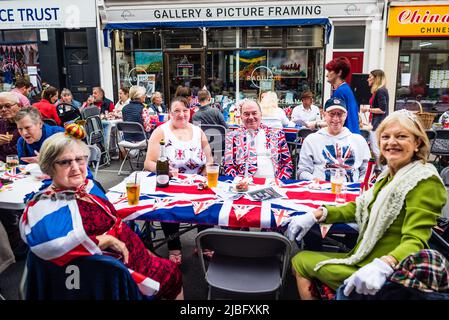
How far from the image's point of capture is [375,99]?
6062 millimetres

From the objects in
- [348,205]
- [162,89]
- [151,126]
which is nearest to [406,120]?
[348,205]

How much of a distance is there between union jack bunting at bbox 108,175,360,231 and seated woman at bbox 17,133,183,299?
32cm

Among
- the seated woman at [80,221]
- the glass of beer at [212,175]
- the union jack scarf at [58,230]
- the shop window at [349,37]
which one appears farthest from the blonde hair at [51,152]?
the shop window at [349,37]

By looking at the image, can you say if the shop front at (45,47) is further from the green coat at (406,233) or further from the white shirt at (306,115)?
the green coat at (406,233)

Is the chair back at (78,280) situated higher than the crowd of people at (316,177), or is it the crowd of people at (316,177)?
the crowd of people at (316,177)

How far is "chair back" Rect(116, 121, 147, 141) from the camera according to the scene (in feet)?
21.0

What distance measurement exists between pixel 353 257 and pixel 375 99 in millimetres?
4639

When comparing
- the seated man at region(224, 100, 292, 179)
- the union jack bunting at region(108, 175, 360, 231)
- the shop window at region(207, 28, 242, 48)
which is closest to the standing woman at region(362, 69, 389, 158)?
the seated man at region(224, 100, 292, 179)

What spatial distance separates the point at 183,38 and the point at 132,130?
5037 mm

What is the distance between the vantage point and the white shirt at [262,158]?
352 cm

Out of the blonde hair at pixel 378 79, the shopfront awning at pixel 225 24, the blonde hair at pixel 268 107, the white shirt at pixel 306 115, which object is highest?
the shopfront awning at pixel 225 24

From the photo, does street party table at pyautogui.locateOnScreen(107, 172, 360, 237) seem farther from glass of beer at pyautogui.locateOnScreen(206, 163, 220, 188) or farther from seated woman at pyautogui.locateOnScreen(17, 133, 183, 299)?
seated woman at pyautogui.locateOnScreen(17, 133, 183, 299)

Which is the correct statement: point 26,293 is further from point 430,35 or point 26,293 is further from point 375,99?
point 430,35

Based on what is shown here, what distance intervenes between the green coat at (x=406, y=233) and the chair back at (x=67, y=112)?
568 centimetres
